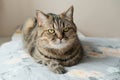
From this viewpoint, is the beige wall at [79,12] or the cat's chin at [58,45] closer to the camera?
the cat's chin at [58,45]

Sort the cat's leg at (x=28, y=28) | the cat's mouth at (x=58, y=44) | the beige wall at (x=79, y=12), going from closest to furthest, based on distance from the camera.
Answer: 1. the cat's mouth at (x=58, y=44)
2. the cat's leg at (x=28, y=28)
3. the beige wall at (x=79, y=12)

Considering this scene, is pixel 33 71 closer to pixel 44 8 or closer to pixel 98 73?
pixel 98 73

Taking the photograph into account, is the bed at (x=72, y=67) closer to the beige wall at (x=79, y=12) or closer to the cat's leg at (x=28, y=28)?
the cat's leg at (x=28, y=28)

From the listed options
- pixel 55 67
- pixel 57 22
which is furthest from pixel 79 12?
pixel 55 67

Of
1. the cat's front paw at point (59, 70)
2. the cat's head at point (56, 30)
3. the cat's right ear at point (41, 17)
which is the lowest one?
the cat's front paw at point (59, 70)

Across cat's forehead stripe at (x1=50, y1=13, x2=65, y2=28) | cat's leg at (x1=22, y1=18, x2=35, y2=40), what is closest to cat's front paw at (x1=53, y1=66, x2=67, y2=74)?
cat's forehead stripe at (x1=50, y1=13, x2=65, y2=28)

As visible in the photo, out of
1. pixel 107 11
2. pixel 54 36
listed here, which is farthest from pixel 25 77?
pixel 107 11

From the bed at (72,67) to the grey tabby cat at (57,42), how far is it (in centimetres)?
4

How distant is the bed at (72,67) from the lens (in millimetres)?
1113

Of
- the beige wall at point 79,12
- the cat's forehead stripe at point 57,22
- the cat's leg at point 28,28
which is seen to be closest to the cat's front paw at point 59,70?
A: the cat's forehead stripe at point 57,22

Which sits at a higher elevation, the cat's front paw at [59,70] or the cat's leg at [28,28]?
the cat's leg at [28,28]

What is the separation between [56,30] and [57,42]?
6cm

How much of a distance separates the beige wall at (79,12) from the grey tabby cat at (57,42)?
0.68 metres

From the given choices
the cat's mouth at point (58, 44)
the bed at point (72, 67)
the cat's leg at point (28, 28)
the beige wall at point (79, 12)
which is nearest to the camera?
the bed at point (72, 67)
